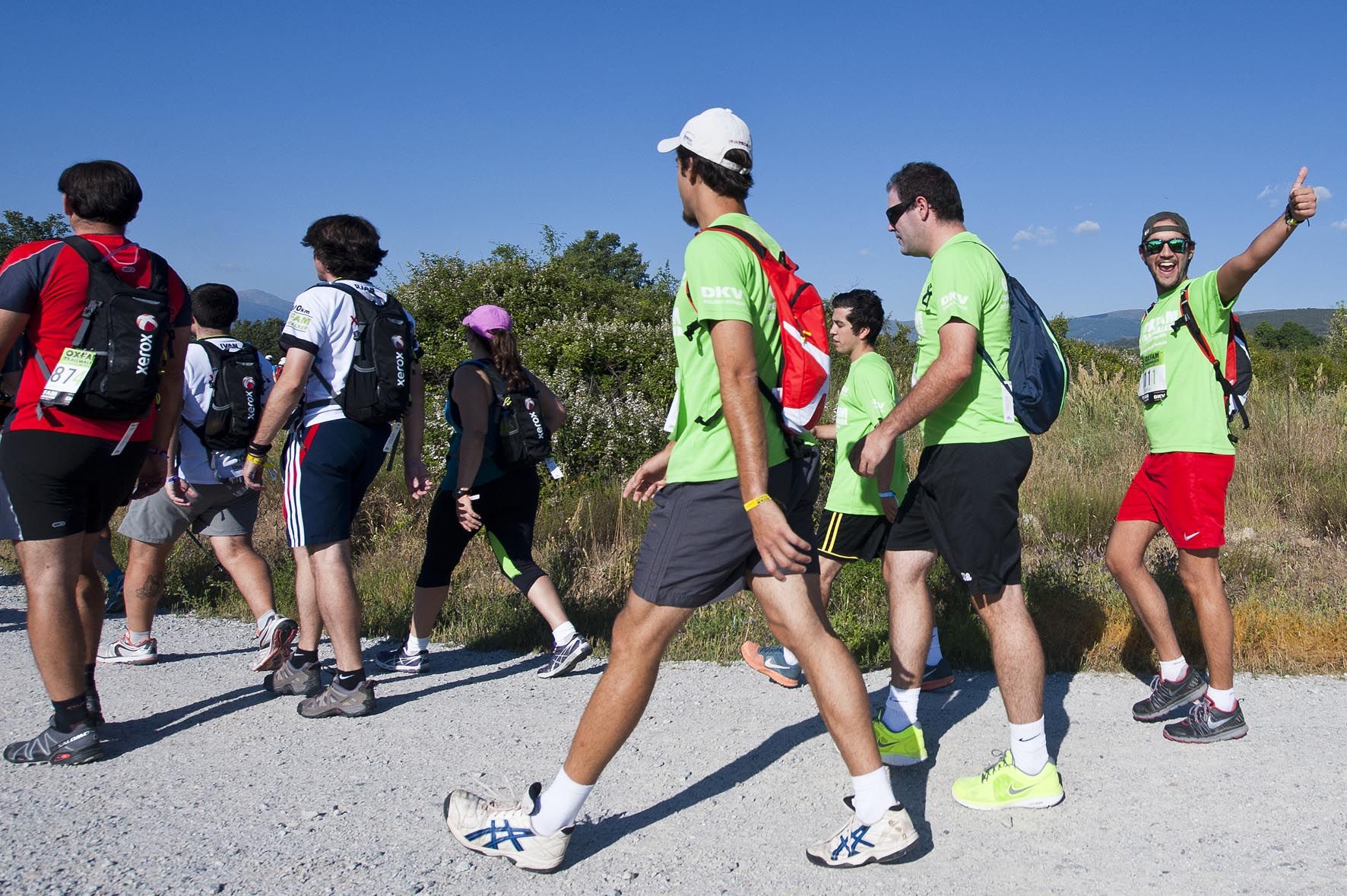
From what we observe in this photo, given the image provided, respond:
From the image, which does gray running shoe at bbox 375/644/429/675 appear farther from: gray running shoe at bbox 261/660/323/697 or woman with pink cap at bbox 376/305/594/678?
gray running shoe at bbox 261/660/323/697

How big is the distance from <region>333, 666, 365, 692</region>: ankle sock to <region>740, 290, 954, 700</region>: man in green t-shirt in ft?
5.85

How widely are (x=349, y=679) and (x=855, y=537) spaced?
90.6 inches

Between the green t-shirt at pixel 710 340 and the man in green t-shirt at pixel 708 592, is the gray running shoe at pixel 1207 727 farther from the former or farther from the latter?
the green t-shirt at pixel 710 340

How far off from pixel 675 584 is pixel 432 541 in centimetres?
260

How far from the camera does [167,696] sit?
15.1 feet

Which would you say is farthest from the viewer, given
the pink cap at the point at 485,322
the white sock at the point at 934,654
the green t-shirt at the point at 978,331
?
the pink cap at the point at 485,322

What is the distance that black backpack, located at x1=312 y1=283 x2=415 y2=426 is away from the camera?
4336mm

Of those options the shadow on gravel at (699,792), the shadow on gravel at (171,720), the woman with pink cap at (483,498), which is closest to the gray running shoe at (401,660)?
the woman with pink cap at (483,498)

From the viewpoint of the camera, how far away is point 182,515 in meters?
5.13

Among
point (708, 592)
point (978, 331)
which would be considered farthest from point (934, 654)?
point (708, 592)

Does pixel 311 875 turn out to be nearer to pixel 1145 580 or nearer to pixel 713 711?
pixel 713 711

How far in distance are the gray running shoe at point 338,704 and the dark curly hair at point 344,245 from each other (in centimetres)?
182

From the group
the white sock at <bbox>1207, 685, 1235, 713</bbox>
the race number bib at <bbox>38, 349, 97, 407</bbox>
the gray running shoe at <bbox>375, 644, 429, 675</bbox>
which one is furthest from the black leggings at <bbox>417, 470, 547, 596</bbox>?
the white sock at <bbox>1207, 685, 1235, 713</bbox>

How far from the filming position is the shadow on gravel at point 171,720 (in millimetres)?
4012
